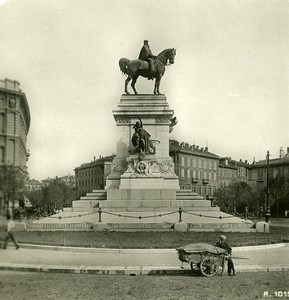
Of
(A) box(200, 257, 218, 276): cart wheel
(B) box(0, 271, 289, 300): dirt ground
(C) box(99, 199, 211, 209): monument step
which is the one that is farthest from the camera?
(C) box(99, 199, 211, 209): monument step

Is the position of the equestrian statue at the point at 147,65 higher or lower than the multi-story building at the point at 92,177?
higher

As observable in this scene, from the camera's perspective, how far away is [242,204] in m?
64.3

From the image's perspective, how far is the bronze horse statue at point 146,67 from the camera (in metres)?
28.5

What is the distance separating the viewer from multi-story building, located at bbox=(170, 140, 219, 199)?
279 feet

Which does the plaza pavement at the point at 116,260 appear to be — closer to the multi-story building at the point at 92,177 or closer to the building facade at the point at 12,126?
the building facade at the point at 12,126

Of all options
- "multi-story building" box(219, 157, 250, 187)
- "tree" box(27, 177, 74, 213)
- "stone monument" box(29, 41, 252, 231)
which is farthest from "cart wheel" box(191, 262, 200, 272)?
"multi-story building" box(219, 157, 250, 187)

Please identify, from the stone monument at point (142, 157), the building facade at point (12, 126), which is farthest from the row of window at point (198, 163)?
the building facade at point (12, 126)

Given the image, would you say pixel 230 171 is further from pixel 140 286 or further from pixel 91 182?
pixel 140 286

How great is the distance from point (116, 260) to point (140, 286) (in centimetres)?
316

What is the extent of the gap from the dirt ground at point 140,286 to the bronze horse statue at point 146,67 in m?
18.0

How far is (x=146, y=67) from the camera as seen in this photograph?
95.3 ft

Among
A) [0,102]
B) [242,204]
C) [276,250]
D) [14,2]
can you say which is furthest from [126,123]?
[242,204]

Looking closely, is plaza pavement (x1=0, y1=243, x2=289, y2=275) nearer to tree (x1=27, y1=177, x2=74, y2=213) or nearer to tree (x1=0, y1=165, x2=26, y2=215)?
tree (x1=0, y1=165, x2=26, y2=215)

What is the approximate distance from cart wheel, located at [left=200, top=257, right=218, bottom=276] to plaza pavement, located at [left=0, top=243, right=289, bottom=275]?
0.59 metres
